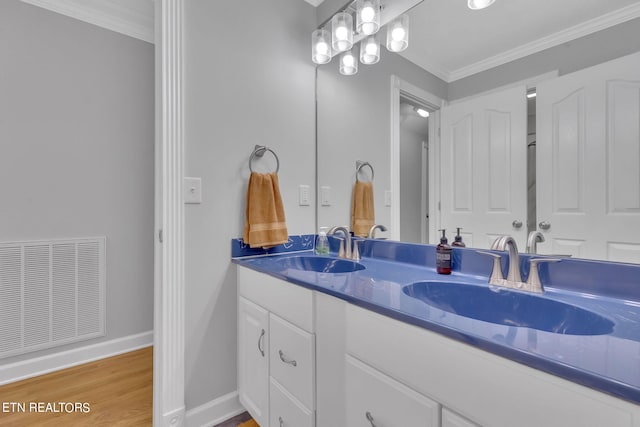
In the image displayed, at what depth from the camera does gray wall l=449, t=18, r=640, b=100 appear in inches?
31.3

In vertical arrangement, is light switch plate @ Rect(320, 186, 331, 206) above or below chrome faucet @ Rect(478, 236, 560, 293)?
above

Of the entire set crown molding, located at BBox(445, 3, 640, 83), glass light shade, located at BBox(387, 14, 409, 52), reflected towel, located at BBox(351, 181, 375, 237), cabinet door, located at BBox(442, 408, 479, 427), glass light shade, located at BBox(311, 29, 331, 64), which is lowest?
cabinet door, located at BBox(442, 408, 479, 427)

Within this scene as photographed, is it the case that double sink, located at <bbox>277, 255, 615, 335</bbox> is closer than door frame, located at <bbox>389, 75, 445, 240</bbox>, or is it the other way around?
double sink, located at <bbox>277, 255, 615, 335</bbox>

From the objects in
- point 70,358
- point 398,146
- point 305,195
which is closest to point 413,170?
point 398,146

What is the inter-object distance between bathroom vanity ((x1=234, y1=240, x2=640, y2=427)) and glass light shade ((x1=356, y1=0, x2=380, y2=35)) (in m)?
1.07

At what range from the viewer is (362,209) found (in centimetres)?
161

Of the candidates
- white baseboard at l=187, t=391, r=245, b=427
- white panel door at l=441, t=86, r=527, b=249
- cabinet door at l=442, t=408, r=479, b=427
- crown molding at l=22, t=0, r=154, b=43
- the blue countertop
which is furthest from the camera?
crown molding at l=22, t=0, r=154, b=43

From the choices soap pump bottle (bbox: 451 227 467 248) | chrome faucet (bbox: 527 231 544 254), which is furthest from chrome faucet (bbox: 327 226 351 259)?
chrome faucet (bbox: 527 231 544 254)

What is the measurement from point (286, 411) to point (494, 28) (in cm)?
160

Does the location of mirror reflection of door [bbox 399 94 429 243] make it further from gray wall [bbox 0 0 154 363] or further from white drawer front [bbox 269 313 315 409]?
gray wall [bbox 0 0 154 363]

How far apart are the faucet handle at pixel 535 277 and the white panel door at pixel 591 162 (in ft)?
0.25

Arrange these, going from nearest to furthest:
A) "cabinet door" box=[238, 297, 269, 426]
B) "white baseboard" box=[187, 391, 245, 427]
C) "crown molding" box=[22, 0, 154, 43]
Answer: "cabinet door" box=[238, 297, 269, 426]
"white baseboard" box=[187, 391, 245, 427]
"crown molding" box=[22, 0, 154, 43]

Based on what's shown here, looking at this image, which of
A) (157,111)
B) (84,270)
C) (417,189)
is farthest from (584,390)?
(84,270)

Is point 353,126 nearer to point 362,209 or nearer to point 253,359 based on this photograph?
point 362,209
